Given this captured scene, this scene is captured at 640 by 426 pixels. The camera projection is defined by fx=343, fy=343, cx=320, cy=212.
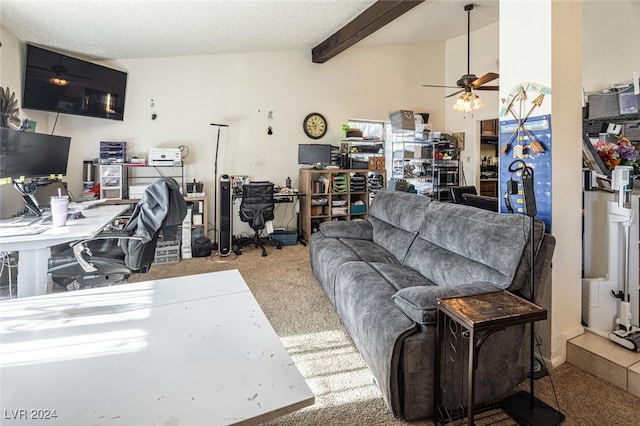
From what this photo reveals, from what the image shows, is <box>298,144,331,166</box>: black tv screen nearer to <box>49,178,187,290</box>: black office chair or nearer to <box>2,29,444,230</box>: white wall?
<box>2,29,444,230</box>: white wall

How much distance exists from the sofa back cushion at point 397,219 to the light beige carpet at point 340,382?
77cm

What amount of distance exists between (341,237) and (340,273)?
100 cm

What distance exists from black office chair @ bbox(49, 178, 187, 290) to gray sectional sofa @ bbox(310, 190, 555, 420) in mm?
1267

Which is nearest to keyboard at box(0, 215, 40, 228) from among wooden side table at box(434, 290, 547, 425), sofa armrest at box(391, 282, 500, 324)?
sofa armrest at box(391, 282, 500, 324)

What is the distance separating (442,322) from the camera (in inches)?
60.4

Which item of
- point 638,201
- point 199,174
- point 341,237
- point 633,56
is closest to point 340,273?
point 341,237

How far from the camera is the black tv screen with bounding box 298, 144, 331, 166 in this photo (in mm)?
5363

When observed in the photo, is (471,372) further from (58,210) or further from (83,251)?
(58,210)

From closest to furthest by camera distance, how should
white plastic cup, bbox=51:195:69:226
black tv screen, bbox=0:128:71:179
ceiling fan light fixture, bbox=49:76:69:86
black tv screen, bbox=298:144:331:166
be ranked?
1. white plastic cup, bbox=51:195:69:226
2. black tv screen, bbox=0:128:71:179
3. ceiling fan light fixture, bbox=49:76:69:86
4. black tv screen, bbox=298:144:331:166

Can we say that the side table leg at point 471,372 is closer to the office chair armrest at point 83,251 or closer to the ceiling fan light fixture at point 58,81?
the office chair armrest at point 83,251

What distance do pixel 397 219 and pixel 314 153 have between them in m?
2.60

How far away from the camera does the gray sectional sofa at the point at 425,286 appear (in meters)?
1.57

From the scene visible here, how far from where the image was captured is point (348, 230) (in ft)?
11.6

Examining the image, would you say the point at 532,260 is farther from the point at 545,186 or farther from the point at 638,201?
the point at 638,201
